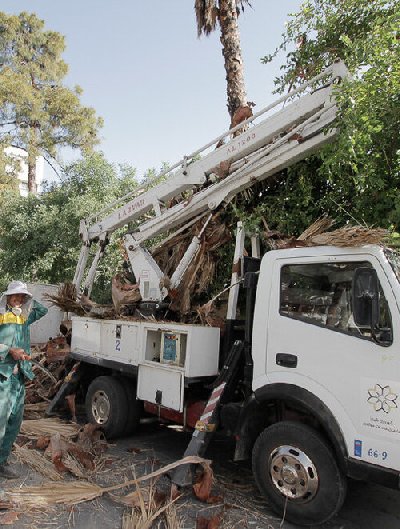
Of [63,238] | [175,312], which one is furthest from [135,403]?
[63,238]

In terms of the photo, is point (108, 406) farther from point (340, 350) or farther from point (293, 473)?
point (340, 350)

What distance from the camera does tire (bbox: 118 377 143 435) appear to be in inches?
217

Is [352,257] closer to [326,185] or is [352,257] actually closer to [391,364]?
[391,364]

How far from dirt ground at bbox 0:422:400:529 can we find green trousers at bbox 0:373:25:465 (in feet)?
1.06

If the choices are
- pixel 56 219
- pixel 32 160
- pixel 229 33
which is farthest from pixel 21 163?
pixel 229 33

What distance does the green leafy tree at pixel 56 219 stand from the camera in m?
12.8

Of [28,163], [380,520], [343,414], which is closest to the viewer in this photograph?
[343,414]

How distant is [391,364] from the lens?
3105 millimetres

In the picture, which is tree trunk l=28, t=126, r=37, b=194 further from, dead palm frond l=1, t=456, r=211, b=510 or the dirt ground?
dead palm frond l=1, t=456, r=211, b=510

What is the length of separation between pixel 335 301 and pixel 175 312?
2611 millimetres

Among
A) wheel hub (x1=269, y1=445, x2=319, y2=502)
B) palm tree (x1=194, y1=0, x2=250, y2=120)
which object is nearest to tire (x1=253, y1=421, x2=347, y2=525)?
wheel hub (x1=269, y1=445, x2=319, y2=502)

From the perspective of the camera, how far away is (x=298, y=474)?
11.4 feet

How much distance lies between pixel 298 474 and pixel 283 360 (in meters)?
0.89

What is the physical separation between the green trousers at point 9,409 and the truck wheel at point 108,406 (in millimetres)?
1270
